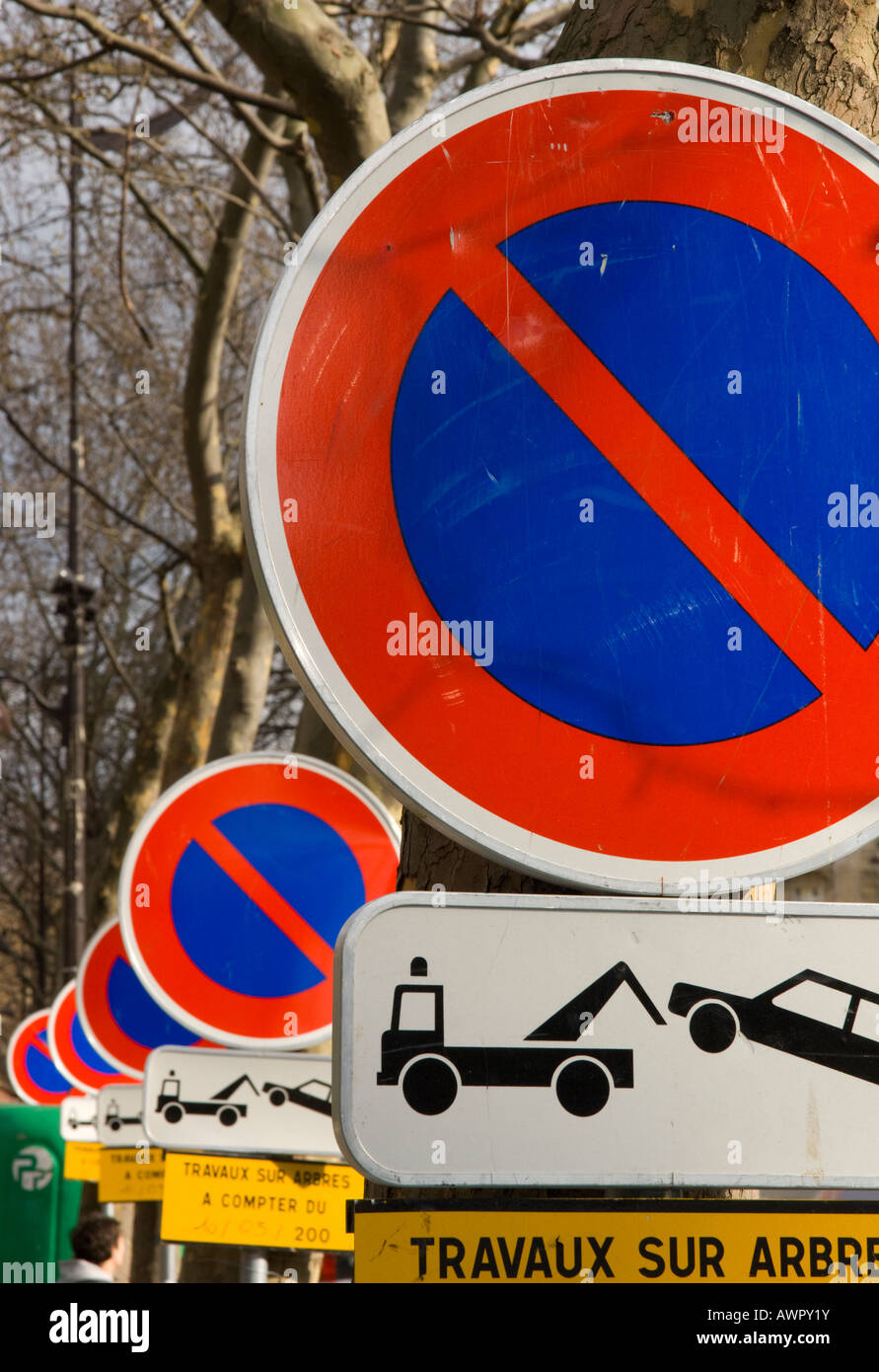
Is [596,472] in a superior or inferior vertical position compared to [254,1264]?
superior

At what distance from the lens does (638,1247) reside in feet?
5.04

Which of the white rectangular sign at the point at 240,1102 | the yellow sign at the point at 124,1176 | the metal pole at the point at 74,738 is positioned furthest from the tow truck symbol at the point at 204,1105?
the metal pole at the point at 74,738

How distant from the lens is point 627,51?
217cm

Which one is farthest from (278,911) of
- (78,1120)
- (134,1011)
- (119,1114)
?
(78,1120)

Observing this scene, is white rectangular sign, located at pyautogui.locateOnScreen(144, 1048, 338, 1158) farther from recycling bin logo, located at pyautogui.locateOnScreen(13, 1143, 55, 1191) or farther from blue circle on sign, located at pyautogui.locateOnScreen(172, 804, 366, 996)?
recycling bin logo, located at pyautogui.locateOnScreen(13, 1143, 55, 1191)

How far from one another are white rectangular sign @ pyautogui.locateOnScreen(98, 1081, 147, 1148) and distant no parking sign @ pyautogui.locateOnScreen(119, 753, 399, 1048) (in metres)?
3.77

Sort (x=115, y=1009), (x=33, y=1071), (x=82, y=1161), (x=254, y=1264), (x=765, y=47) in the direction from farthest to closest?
(x=33, y=1071) → (x=82, y=1161) → (x=115, y=1009) → (x=254, y=1264) → (x=765, y=47)

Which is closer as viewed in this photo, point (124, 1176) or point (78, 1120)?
point (124, 1176)

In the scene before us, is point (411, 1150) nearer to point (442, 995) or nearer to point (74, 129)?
point (442, 995)

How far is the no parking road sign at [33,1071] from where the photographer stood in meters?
15.4

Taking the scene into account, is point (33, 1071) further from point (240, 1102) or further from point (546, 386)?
point (546, 386)

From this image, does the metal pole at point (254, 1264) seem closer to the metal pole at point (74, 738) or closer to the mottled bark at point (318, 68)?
the mottled bark at point (318, 68)
